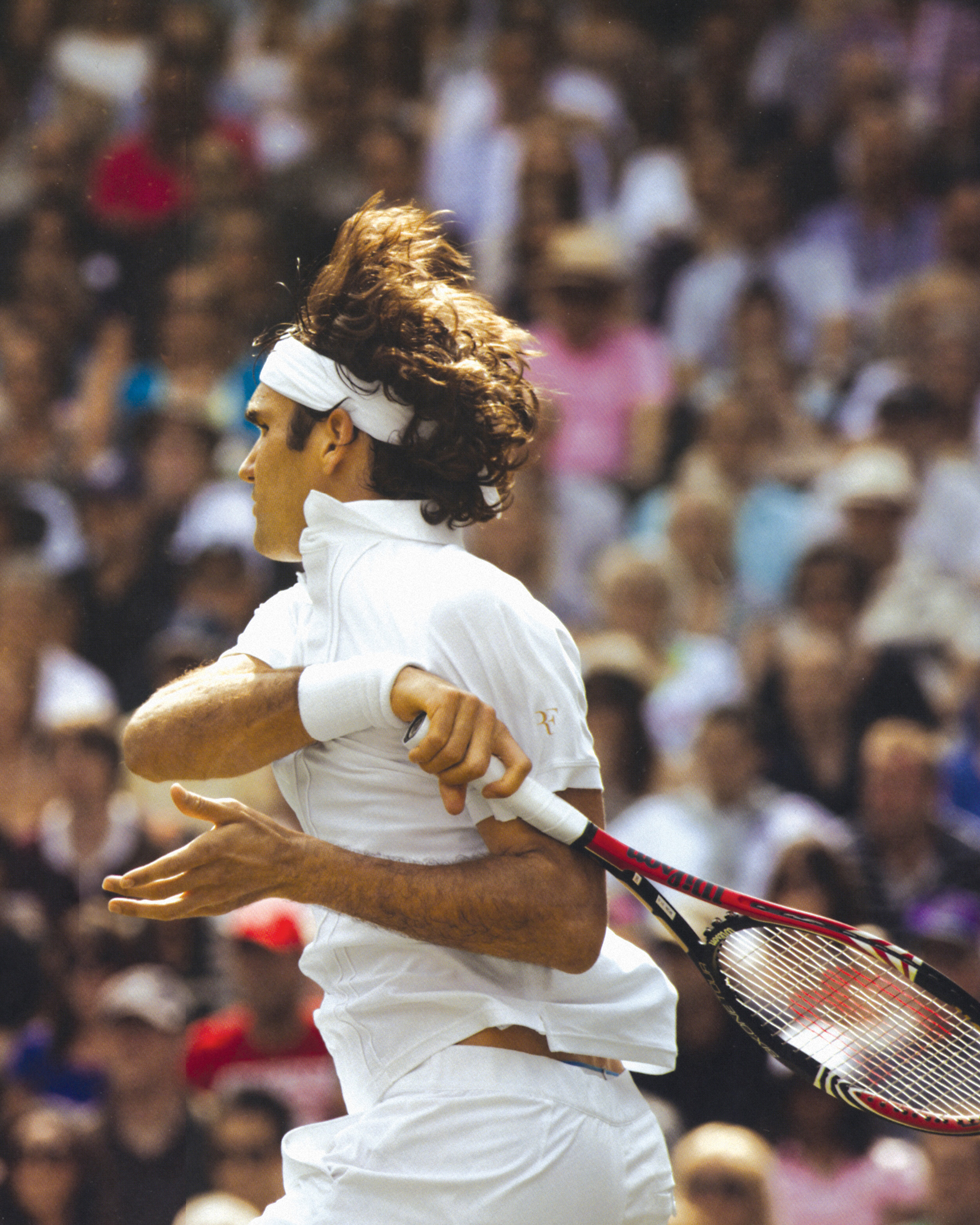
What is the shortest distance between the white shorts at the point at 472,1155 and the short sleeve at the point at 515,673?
37 cm

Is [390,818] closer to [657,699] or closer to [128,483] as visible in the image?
[657,699]

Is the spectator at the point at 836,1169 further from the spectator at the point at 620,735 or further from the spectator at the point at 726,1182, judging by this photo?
the spectator at the point at 620,735

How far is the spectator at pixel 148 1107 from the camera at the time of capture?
4.31m

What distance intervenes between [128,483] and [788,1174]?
3336 millimetres

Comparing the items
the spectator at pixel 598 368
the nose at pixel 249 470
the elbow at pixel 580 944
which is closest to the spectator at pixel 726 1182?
the elbow at pixel 580 944

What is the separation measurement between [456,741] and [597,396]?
167 inches

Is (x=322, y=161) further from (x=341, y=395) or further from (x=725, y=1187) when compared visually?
(x=341, y=395)

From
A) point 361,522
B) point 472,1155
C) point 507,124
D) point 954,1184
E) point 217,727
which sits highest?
point 507,124

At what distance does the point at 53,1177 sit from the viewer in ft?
14.2

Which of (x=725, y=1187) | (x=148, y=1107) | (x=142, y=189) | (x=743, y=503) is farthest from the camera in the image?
(x=142, y=189)

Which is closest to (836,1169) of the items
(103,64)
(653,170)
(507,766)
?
(507,766)

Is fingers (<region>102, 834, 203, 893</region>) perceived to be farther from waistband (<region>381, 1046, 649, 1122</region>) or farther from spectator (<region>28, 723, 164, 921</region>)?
spectator (<region>28, 723, 164, 921</region>)

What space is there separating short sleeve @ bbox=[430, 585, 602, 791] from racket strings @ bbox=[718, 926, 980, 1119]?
0.49m

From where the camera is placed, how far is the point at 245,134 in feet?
23.9
